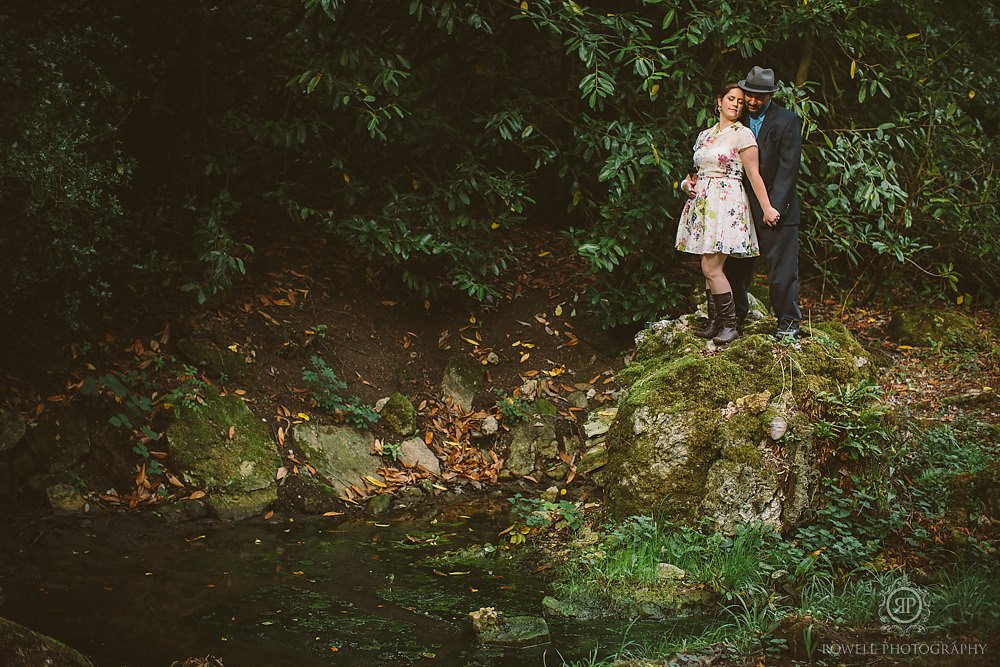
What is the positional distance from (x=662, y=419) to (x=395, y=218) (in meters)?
3.52

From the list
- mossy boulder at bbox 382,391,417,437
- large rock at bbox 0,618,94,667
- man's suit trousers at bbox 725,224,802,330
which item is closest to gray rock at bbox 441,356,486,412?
mossy boulder at bbox 382,391,417,437

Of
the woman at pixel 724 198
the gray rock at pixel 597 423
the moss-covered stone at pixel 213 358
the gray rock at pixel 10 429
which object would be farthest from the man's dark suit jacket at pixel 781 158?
the gray rock at pixel 10 429

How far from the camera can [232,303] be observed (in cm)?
819

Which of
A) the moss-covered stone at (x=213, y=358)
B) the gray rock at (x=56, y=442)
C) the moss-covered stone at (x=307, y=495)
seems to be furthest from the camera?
the moss-covered stone at (x=213, y=358)

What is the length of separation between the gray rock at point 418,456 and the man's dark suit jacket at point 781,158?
11.9 ft

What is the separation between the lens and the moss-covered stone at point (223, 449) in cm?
674

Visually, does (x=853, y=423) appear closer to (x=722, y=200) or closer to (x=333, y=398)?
(x=722, y=200)

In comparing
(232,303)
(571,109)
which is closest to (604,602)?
(232,303)

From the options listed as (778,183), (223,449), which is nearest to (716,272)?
(778,183)

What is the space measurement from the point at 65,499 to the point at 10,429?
706 millimetres

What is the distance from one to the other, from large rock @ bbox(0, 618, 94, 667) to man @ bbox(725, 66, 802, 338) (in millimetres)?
4877

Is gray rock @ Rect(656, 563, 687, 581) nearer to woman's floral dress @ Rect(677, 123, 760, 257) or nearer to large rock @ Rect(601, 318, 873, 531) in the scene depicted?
large rock @ Rect(601, 318, 873, 531)

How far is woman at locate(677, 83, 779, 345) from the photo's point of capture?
5.87 meters

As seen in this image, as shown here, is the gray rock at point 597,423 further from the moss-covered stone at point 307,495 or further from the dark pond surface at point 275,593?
the moss-covered stone at point 307,495
